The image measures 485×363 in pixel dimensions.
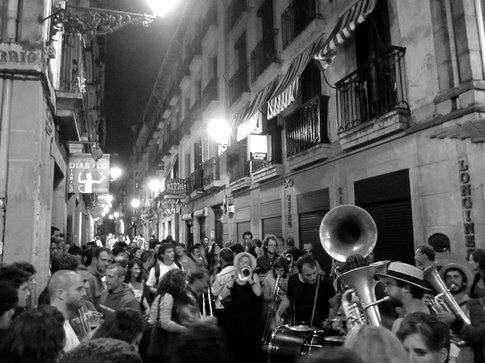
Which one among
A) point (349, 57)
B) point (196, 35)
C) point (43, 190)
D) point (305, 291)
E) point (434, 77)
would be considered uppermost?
point (196, 35)

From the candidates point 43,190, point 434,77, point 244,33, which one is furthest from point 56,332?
point 244,33

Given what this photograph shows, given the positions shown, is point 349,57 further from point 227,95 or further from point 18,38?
point 227,95

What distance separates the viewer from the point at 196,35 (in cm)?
2366

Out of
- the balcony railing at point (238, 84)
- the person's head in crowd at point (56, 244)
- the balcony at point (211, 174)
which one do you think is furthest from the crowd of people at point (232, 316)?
the balcony at point (211, 174)

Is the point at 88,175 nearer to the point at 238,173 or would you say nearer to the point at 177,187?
the point at 238,173

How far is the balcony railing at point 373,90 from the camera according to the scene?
811cm

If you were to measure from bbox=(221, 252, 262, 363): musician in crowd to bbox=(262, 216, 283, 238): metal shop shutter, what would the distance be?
23.3ft

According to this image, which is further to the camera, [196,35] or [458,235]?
[196,35]

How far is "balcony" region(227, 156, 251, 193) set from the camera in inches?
614

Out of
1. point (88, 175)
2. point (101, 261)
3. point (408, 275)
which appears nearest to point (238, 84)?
point (88, 175)

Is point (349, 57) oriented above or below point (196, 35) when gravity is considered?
below

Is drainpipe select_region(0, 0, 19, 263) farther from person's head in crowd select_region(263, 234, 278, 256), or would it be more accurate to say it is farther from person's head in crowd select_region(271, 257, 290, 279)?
person's head in crowd select_region(263, 234, 278, 256)

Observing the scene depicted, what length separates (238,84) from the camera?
16969 millimetres

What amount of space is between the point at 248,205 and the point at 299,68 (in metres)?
6.48
